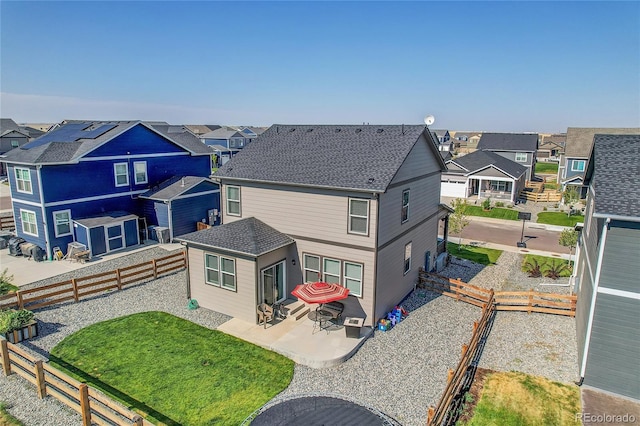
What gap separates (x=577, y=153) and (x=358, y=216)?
4433 cm

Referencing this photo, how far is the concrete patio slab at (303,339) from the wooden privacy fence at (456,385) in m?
3.61

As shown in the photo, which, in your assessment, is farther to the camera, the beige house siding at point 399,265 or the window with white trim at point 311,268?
the window with white trim at point 311,268

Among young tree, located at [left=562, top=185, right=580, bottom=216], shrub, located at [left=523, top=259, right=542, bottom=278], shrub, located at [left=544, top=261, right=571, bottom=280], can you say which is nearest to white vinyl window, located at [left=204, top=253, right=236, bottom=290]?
shrub, located at [left=523, top=259, right=542, bottom=278]

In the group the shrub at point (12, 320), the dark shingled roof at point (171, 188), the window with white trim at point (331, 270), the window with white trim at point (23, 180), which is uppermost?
the window with white trim at point (23, 180)

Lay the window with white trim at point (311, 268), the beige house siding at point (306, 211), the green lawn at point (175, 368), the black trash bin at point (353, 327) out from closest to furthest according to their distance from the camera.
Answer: the green lawn at point (175, 368) → the black trash bin at point (353, 327) → the beige house siding at point (306, 211) → the window with white trim at point (311, 268)

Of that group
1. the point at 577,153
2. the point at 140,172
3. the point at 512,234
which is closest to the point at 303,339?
the point at 140,172

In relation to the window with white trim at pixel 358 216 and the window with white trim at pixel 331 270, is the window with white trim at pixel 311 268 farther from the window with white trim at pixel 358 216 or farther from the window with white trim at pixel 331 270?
the window with white trim at pixel 358 216

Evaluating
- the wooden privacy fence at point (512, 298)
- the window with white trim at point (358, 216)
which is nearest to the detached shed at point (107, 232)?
the window with white trim at point (358, 216)

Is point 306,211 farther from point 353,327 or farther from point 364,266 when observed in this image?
point 353,327

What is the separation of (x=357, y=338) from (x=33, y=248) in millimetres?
20336

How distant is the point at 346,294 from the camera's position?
1481cm

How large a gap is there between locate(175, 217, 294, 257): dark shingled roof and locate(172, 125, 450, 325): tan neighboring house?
46 millimetres

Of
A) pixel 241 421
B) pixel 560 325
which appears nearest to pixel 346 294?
pixel 241 421

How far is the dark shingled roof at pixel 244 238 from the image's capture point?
15469 millimetres
